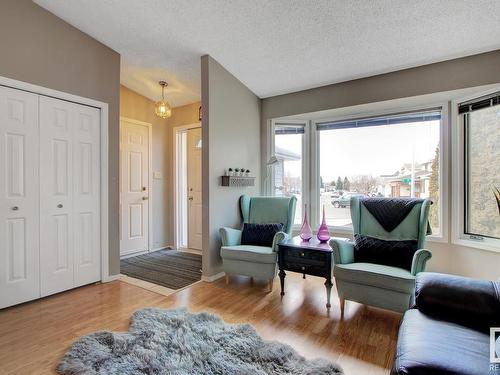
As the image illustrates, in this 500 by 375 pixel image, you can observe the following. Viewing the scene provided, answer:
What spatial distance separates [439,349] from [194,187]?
3.93m

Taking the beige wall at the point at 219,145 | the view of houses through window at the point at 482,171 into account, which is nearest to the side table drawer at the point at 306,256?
the beige wall at the point at 219,145

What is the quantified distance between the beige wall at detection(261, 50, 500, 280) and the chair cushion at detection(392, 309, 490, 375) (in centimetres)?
190

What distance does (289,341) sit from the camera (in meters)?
1.94

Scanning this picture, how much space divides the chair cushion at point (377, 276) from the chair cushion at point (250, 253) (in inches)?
28.0

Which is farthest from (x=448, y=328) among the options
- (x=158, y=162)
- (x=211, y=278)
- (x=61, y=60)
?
(x=158, y=162)

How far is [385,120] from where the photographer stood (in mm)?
3477

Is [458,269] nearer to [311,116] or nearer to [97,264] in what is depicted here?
[311,116]

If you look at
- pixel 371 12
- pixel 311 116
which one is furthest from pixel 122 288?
pixel 371 12

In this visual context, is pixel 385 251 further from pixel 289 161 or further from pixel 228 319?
pixel 289 161

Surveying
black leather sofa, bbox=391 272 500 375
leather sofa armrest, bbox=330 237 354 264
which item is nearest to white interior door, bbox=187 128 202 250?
leather sofa armrest, bbox=330 237 354 264

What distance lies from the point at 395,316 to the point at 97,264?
3115 millimetres

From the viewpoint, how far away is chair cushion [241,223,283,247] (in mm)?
3151

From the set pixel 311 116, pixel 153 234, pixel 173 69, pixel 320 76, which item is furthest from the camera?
pixel 153 234

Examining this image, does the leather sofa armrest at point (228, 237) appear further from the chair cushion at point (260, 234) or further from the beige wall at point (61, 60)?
the beige wall at point (61, 60)
